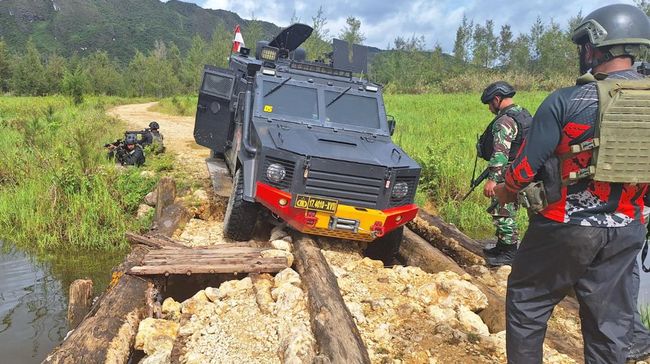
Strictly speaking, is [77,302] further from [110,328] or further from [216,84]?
[216,84]

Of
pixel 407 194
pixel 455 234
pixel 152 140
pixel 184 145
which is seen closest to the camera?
pixel 407 194

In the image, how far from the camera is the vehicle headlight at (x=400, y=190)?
453cm

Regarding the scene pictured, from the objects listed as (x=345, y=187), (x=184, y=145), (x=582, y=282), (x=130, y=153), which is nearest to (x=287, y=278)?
(x=345, y=187)

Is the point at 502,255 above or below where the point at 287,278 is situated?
above

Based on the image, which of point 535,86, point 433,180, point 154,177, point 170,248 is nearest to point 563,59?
point 535,86

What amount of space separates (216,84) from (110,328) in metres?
3.86

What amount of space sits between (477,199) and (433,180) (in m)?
0.80

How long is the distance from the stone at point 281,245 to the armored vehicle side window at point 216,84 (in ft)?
8.13

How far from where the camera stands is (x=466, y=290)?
3.78m

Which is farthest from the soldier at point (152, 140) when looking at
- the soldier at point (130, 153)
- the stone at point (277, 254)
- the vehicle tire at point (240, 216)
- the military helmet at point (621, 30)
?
the military helmet at point (621, 30)

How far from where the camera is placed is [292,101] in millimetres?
5453

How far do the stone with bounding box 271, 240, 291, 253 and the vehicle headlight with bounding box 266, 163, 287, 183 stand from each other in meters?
0.60

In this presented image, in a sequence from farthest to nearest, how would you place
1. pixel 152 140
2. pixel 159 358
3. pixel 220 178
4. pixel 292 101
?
pixel 152 140 < pixel 220 178 < pixel 292 101 < pixel 159 358

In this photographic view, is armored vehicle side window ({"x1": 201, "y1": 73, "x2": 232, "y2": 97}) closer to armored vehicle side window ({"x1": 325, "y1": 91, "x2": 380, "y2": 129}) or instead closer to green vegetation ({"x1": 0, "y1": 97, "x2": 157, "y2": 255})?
armored vehicle side window ({"x1": 325, "y1": 91, "x2": 380, "y2": 129})
